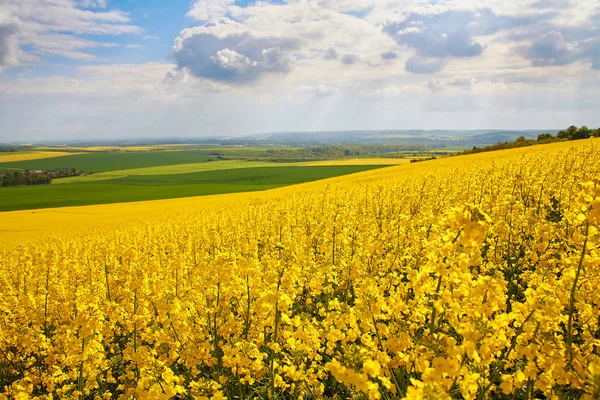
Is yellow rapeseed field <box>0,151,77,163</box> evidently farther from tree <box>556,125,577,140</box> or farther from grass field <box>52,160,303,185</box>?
tree <box>556,125,577,140</box>

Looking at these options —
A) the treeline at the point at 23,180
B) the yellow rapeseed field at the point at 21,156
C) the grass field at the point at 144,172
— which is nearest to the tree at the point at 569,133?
the grass field at the point at 144,172

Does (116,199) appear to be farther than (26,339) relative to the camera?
Yes

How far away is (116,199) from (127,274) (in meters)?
53.4

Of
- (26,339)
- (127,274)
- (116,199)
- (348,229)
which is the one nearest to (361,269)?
(348,229)

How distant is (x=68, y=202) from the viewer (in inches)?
2024

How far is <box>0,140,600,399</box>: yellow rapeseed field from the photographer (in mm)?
2729

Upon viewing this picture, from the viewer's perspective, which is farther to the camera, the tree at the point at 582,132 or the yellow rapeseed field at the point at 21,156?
the yellow rapeseed field at the point at 21,156

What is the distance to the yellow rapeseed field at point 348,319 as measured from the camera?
8.95 ft

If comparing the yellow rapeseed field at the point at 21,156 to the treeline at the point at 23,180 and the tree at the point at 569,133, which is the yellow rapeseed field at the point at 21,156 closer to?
the treeline at the point at 23,180

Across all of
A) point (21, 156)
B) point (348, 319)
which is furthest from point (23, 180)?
point (21, 156)

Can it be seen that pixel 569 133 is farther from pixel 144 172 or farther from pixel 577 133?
pixel 144 172

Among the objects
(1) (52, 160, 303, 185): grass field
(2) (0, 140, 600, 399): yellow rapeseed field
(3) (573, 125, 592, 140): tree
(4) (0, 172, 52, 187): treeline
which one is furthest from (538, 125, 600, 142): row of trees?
(4) (0, 172, 52, 187): treeline

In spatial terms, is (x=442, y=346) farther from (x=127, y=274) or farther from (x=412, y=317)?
(x=127, y=274)

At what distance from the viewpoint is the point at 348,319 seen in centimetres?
381
